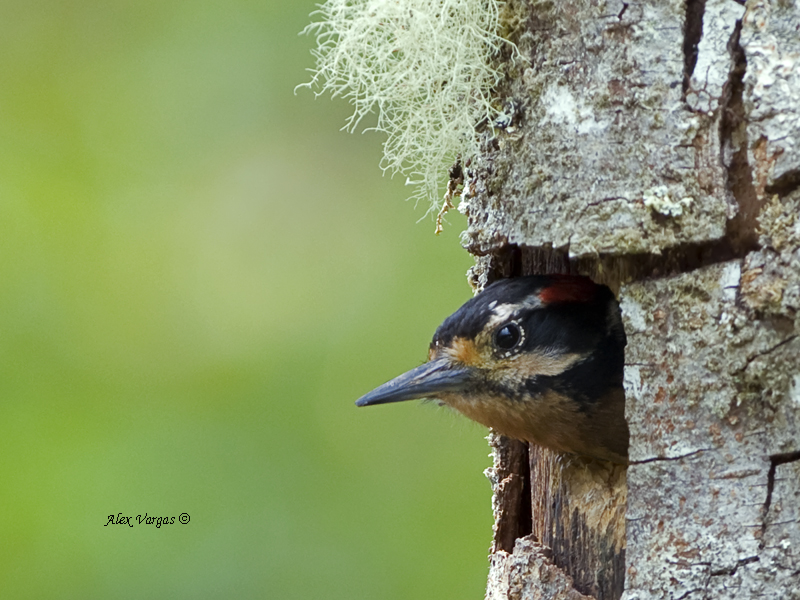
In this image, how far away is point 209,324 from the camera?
174 inches

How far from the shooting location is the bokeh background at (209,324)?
399 cm

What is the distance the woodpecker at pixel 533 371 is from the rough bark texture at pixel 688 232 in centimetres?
29

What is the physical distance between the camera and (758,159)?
1.98m

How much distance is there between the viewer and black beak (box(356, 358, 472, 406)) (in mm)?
2559

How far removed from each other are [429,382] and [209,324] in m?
2.05

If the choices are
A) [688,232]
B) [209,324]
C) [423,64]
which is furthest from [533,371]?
[209,324]

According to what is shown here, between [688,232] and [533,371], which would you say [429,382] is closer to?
[533,371]

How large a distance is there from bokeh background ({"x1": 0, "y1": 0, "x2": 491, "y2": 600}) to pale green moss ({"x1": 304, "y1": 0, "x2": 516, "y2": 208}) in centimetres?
180
